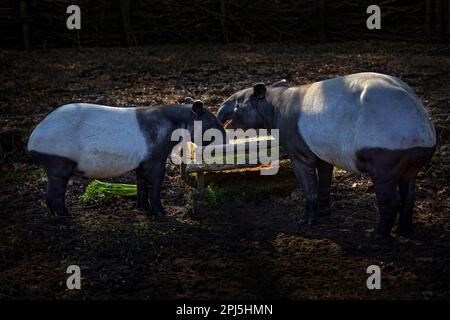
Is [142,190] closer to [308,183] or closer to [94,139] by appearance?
[94,139]

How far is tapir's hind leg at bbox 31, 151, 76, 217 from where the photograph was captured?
5609 millimetres

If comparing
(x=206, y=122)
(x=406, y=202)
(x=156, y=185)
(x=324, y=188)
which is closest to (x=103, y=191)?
(x=156, y=185)

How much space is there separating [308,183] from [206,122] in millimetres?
1095

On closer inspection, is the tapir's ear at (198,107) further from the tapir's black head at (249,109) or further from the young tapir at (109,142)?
the tapir's black head at (249,109)

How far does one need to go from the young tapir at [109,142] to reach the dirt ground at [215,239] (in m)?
0.37

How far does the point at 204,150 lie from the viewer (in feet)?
20.5

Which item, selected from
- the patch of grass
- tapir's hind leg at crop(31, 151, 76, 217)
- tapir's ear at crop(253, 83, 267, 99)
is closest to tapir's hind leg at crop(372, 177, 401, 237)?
the patch of grass

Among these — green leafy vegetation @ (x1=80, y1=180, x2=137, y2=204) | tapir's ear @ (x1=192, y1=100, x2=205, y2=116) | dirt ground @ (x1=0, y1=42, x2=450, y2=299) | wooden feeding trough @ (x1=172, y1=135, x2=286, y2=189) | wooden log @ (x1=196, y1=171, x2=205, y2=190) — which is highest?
tapir's ear @ (x1=192, y1=100, x2=205, y2=116)

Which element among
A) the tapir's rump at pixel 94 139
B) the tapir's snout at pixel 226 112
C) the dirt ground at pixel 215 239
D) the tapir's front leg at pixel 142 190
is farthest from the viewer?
the tapir's snout at pixel 226 112

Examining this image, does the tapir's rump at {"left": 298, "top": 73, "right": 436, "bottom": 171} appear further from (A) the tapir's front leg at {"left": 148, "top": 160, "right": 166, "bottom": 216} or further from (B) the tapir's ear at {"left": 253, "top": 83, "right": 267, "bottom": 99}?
(A) the tapir's front leg at {"left": 148, "top": 160, "right": 166, "bottom": 216}

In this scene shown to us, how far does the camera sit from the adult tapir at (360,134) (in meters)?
5.03

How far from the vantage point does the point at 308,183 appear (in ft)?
19.2

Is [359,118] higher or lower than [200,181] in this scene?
higher

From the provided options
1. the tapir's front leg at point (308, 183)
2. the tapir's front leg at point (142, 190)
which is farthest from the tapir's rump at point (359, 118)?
the tapir's front leg at point (142, 190)
